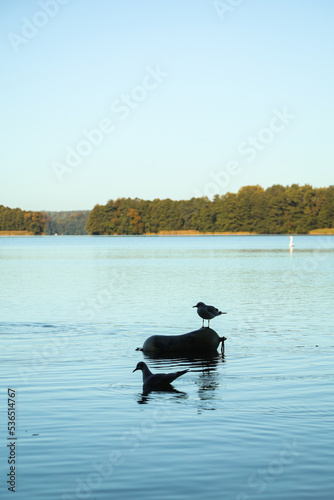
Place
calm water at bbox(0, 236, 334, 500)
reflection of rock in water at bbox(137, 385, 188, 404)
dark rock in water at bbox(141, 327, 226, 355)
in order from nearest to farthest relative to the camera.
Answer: calm water at bbox(0, 236, 334, 500), reflection of rock in water at bbox(137, 385, 188, 404), dark rock in water at bbox(141, 327, 226, 355)

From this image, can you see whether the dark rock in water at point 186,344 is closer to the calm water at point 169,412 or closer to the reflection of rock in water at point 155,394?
the calm water at point 169,412

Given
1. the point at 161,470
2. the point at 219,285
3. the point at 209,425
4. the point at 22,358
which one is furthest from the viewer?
the point at 219,285

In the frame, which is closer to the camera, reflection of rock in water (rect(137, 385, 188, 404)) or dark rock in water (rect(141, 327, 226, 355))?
reflection of rock in water (rect(137, 385, 188, 404))

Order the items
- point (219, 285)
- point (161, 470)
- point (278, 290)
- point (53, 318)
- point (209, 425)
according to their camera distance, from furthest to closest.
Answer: point (219, 285) → point (278, 290) → point (53, 318) → point (209, 425) → point (161, 470)

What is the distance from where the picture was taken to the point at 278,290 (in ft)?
144

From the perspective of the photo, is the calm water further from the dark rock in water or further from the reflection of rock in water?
the dark rock in water

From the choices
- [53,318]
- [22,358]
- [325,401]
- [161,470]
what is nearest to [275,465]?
[161,470]

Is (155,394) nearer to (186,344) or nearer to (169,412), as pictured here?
(169,412)

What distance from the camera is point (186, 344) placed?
2095 centimetres

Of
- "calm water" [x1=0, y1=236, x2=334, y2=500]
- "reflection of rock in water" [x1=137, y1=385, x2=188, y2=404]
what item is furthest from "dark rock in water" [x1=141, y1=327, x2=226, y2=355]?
"reflection of rock in water" [x1=137, y1=385, x2=188, y2=404]

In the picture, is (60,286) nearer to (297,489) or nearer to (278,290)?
(278,290)

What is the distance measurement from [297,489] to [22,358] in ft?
39.8

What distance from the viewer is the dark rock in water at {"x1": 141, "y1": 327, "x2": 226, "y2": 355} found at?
20.9 meters

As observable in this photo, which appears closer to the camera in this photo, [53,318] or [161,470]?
[161,470]
